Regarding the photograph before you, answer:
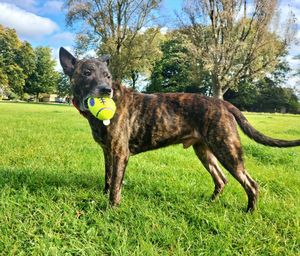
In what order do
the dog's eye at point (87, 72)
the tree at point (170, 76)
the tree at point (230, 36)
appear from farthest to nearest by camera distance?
1. the tree at point (170, 76)
2. the tree at point (230, 36)
3. the dog's eye at point (87, 72)

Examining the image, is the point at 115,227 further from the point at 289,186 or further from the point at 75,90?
the point at 289,186

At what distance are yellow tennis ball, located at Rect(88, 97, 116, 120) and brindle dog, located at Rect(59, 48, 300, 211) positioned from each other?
10 cm

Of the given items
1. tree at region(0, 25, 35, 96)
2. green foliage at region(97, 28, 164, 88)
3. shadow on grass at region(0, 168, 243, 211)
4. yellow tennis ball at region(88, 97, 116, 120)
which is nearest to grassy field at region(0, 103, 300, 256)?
shadow on grass at region(0, 168, 243, 211)

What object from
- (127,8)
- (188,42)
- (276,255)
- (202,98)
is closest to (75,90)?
(202,98)

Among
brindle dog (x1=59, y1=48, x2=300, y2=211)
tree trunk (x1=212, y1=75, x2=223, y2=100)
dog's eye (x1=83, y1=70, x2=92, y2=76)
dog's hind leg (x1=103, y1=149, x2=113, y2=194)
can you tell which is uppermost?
tree trunk (x1=212, y1=75, x2=223, y2=100)

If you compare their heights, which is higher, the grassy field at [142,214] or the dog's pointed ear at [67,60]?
the dog's pointed ear at [67,60]

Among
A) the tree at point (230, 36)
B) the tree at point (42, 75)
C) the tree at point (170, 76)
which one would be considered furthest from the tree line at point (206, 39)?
the tree at point (42, 75)

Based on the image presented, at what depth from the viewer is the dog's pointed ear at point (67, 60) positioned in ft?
13.9

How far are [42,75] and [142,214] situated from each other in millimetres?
74107

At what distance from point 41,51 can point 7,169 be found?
76.9 meters

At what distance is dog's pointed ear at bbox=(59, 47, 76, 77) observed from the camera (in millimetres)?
4250

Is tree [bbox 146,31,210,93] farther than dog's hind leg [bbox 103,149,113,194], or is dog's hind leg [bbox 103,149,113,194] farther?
tree [bbox 146,31,210,93]

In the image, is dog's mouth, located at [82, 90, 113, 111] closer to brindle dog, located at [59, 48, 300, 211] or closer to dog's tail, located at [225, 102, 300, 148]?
brindle dog, located at [59, 48, 300, 211]

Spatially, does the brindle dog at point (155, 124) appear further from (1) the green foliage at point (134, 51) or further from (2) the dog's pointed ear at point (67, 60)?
(1) the green foliage at point (134, 51)
